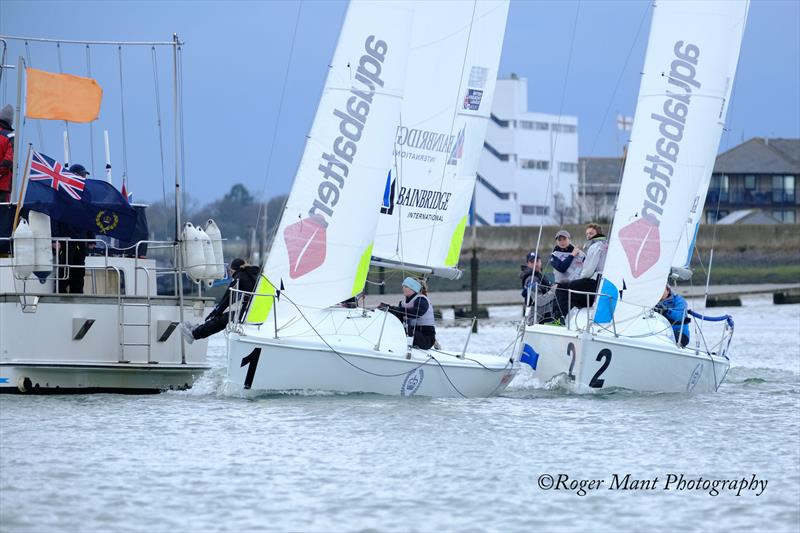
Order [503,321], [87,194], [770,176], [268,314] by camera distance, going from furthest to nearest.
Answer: [770,176]
[503,321]
[87,194]
[268,314]

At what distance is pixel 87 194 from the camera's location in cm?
1984

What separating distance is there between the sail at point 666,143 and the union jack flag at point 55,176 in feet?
24.9

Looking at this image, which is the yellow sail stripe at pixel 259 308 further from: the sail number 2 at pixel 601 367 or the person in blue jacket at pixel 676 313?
the person in blue jacket at pixel 676 313

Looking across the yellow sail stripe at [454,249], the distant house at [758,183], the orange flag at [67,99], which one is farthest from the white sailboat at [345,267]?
the distant house at [758,183]

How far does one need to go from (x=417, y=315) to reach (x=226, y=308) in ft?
8.78

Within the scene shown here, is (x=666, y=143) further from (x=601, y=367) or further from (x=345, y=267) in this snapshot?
(x=345, y=267)

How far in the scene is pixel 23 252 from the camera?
731 inches

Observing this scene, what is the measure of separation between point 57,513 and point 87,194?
8.57 m

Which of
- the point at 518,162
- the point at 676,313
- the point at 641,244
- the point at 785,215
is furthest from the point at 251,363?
the point at 518,162

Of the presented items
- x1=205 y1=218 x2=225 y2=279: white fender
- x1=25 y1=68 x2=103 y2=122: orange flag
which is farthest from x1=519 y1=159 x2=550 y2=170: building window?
x1=25 y1=68 x2=103 y2=122: orange flag

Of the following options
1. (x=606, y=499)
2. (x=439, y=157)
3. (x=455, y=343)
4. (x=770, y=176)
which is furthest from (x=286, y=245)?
(x=770, y=176)

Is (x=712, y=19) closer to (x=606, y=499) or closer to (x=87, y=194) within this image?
(x=87, y=194)

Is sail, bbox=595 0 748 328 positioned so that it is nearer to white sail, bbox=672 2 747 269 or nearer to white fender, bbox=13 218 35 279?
white sail, bbox=672 2 747 269

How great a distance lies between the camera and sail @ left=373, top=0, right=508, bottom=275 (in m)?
22.3
